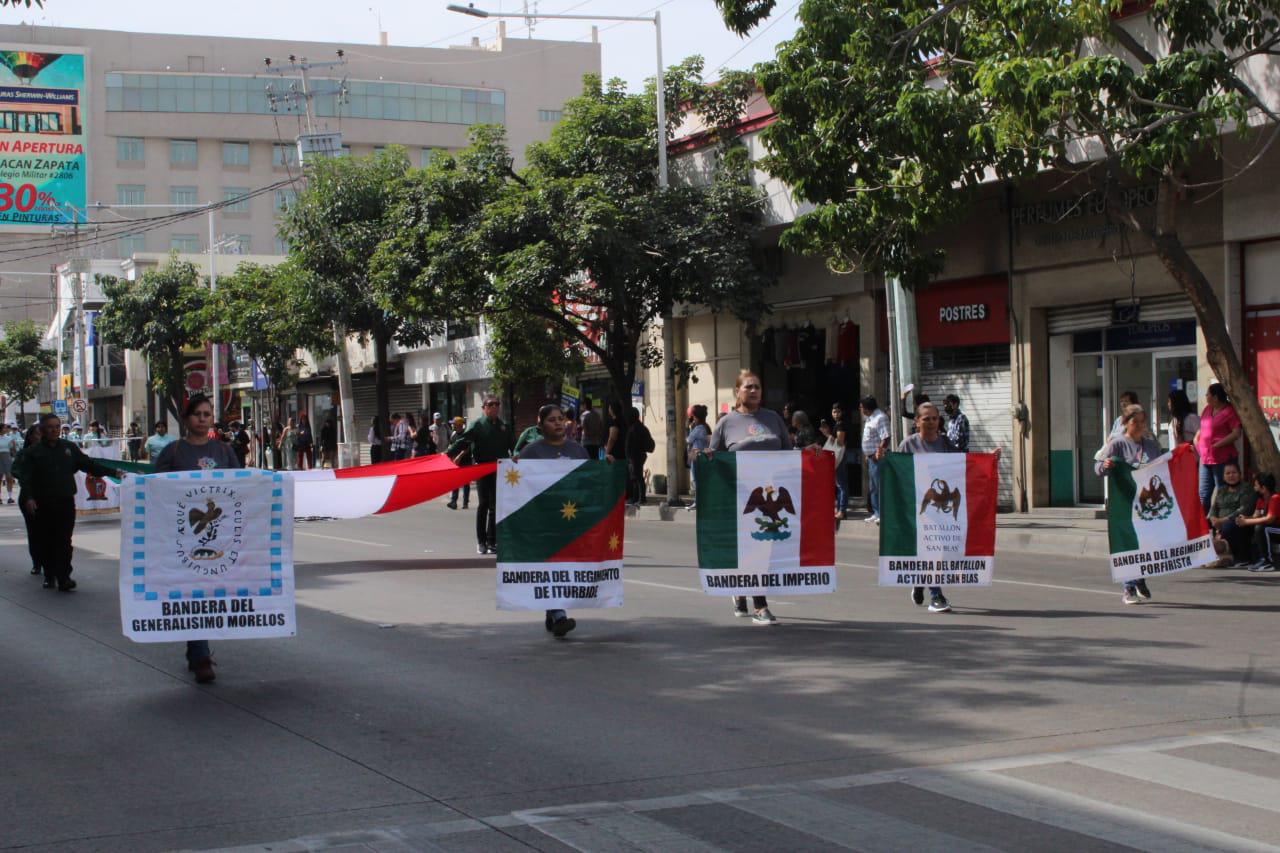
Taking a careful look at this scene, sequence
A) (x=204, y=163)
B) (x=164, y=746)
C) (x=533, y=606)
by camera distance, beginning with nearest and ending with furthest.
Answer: (x=164, y=746), (x=533, y=606), (x=204, y=163)

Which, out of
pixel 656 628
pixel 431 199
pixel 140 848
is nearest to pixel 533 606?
pixel 656 628

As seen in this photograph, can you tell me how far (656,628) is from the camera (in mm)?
11070

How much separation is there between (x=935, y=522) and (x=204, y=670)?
5953 mm

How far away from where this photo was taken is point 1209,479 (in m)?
16.9

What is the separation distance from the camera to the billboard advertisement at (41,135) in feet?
261

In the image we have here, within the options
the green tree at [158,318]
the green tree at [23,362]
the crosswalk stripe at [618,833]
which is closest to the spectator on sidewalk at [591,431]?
the crosswalk stripe at [618,833]

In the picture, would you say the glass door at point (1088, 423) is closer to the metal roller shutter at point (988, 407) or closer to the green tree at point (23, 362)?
the metal roller shutter at point (988, 407)

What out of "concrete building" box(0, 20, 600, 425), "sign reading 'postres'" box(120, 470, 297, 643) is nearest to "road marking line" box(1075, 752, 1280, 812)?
"sign reading 'postres'" box(120, 470, 297, 643)

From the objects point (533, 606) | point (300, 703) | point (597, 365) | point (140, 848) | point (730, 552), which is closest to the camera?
point (140, 848)

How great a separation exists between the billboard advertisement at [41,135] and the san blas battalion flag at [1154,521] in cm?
7662

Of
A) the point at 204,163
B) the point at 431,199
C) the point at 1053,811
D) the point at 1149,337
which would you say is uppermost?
the point at 204,163

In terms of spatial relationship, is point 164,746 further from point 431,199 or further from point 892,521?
point 431,199

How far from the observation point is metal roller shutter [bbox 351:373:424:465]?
4662 centimetres

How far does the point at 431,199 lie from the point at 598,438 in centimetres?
555
